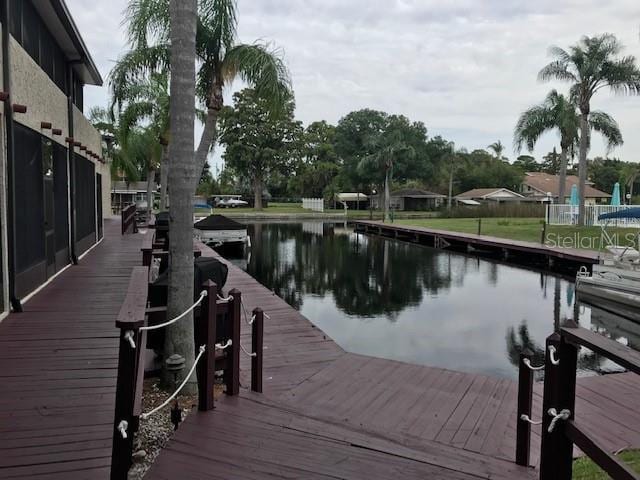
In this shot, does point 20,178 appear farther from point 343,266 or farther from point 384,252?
point 384,252

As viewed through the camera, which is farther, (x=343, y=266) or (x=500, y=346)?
(x=343, y=266)

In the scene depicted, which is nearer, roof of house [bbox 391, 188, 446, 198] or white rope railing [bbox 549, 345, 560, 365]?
white rope railing [bbox 549, 345, 560, 365]

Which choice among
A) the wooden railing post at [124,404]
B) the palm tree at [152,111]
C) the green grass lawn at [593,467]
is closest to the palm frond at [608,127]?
the palm tree at [152,111]

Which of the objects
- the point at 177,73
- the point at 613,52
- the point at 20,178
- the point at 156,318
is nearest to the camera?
the point at 177,73

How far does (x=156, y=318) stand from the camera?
5.79m

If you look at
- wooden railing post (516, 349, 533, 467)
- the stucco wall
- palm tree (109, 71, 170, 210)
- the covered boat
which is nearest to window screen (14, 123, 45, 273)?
the stucco wall

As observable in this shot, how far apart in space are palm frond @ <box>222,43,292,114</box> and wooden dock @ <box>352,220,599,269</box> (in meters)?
12.3

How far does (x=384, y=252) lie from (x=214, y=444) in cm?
2420

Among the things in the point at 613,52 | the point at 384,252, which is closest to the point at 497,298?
the point at 384,252

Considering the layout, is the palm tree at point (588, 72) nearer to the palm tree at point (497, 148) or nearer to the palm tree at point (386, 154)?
the palm tree at point (386, 154)

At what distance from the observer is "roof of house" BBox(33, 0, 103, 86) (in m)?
9.13

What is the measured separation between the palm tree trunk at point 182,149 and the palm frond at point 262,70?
5.36 meters

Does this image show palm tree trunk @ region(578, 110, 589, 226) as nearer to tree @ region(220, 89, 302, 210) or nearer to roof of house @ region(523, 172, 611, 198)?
tree @ region(220, 89, 302, 210)

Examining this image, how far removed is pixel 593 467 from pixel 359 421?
7.04 feet
